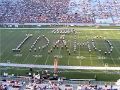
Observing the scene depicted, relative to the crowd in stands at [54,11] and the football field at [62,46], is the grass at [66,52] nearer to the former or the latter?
the football field at [62,46]

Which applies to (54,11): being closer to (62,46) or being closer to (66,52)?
(62,46)

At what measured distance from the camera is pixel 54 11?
3620 inches

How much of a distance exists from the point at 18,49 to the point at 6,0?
33476mm

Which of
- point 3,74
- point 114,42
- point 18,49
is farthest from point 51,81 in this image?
point 114,42

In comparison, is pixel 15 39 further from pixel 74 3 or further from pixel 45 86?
pixel 74 3

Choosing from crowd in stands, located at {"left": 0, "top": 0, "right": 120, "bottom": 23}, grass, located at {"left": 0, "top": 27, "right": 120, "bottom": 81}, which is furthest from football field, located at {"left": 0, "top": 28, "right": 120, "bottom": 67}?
crowd in stands, located at {"left": 0, "top": 0, "right": 120, "bottom": 23}

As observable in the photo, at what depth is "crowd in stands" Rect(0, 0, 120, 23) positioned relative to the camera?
3430 inches

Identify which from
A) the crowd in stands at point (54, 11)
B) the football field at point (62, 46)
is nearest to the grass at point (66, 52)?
the football field at point (62, 46)

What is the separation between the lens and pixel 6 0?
98.0m

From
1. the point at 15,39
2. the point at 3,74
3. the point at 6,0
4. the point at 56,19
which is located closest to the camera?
the point at 3,74

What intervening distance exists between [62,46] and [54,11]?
25.1m

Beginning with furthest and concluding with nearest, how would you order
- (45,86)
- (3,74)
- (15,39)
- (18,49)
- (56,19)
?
(56,19), (15,39), (18,49), (3,74), (45,86)

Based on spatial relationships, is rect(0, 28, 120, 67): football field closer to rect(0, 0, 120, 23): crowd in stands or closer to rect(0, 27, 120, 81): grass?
rect(0, 27, 120, 81): grass

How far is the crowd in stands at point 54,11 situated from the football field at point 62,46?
25.5 feet
